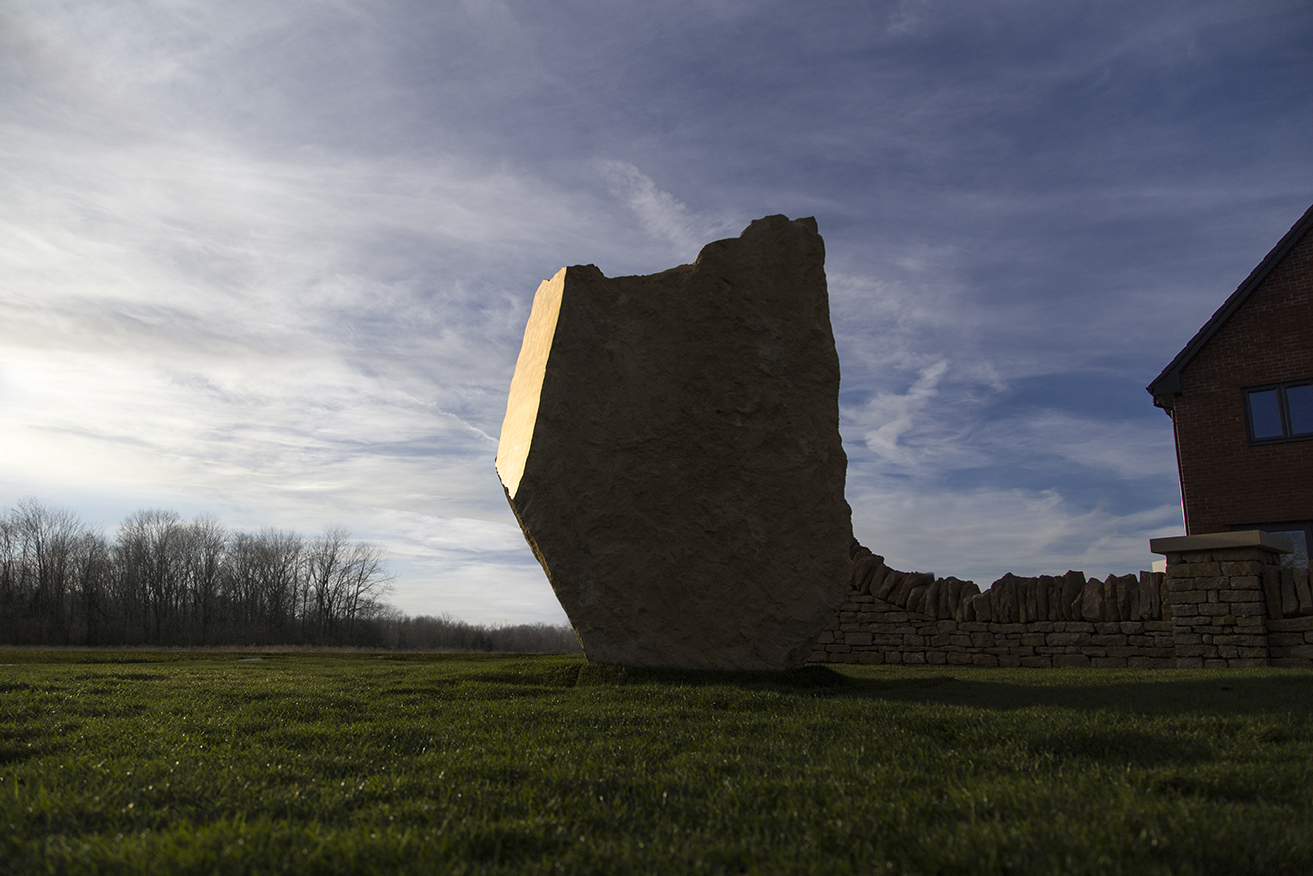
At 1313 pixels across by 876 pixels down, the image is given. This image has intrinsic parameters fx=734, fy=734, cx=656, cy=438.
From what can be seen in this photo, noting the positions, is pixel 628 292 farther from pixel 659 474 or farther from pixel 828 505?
pixel 828 505

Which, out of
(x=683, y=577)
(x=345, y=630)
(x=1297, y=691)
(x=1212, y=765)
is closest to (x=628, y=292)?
(x=683, y=577)

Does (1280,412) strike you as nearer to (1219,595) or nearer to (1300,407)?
(1300,407)

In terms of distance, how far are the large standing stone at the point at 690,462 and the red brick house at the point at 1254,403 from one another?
13890mm

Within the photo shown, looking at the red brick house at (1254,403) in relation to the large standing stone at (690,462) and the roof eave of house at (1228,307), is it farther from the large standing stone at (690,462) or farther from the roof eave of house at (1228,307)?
the large standing stone at (690,462)

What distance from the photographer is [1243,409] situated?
17406 mm

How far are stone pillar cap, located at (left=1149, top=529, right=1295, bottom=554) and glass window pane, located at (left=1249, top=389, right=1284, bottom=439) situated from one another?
8360 mm

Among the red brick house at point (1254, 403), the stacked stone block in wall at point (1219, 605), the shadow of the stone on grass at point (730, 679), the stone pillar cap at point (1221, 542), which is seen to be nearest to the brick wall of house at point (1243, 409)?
the red brick house at point (1254, 403)

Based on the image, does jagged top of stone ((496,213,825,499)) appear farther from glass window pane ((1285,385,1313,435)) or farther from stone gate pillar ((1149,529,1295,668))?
glass window pane ((1285,385,1313,435))

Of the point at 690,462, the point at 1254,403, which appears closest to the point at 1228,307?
the point at 1254,403

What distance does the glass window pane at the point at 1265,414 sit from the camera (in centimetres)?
1709

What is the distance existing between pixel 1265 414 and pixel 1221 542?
32.4ft

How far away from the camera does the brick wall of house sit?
16703 millimetres

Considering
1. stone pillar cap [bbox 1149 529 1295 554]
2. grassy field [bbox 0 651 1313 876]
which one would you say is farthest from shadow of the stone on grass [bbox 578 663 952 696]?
stone pillar cap [bbox 1149 529 1295 554]

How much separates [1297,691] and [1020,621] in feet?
17.7
